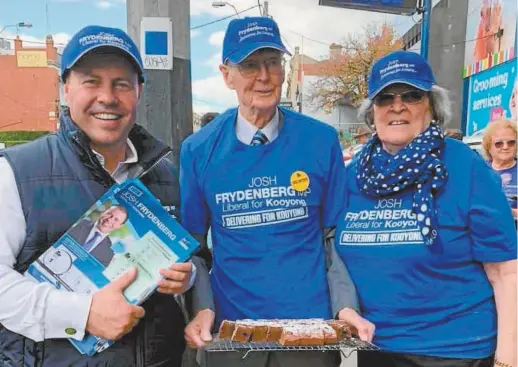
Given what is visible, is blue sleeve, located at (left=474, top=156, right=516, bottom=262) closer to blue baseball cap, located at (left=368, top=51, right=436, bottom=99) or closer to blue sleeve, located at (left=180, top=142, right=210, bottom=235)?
blue baseball cap, located at (left=368, top=51, right=436, bottom=99)

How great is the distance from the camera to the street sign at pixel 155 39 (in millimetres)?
3414

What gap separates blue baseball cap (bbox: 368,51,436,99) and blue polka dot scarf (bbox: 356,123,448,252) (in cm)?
21

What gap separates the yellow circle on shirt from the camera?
234 centimetres

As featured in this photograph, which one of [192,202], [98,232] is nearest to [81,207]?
[98,232]

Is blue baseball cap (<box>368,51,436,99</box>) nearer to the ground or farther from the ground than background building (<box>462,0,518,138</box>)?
nearer to the ground

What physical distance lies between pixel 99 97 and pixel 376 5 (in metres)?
7.11

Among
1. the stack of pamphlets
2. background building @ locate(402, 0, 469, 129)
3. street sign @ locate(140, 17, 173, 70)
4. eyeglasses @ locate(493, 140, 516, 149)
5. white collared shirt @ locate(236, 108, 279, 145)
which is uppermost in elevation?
background building @ locate(402, 0, 469, 129)

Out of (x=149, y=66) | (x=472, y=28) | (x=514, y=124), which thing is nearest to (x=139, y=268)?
(x=149, y=66)

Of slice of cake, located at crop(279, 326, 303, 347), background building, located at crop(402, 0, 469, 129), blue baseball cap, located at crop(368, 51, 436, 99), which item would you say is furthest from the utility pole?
background building, located at crop(402, 0, 469, 129)

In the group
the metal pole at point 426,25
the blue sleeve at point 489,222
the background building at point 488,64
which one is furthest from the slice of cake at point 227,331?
the background building at point 488,64

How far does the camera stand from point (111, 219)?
5.76ft

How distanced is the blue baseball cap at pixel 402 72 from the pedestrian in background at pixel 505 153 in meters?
3.67

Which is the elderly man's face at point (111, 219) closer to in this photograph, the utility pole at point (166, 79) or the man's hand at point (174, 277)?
the man's hand at point (174, 277)

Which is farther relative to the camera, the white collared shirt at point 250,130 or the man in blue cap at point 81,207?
the white collared shirt at point 250,130
